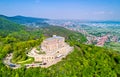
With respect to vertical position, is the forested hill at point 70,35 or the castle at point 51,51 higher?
the castle at point 51,51

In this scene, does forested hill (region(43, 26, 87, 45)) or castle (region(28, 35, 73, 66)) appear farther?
forested hill (region(43, 26, 87, 45))

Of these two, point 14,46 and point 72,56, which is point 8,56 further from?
point 72,56

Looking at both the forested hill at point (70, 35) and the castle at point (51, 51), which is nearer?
the castle at point (51, 51)

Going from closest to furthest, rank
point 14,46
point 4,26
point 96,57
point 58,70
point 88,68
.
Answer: point 58,70 → point 88,68 → point 96,57 → point 14,46 → point 4,26

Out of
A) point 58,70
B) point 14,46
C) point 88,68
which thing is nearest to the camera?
point 58,70

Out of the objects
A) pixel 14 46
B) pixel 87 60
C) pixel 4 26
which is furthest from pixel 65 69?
pixel 4 26

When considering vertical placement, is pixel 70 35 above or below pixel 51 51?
below

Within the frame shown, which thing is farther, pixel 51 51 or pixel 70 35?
pixel 70 35

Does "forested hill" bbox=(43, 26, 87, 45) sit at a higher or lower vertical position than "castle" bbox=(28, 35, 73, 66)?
lower
